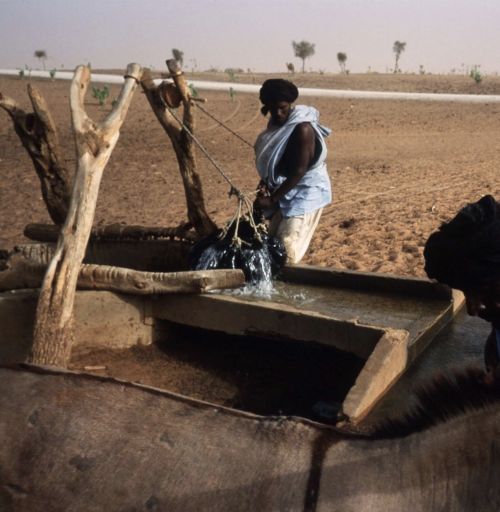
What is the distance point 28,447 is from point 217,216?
21.2 ft

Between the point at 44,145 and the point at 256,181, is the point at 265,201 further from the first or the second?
the point at 256,181

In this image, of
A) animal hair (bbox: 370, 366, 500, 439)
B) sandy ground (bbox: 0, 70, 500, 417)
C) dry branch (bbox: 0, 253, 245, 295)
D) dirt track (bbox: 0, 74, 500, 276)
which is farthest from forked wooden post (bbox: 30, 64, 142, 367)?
dirt track (bbox: 0, 74, 500, 276)

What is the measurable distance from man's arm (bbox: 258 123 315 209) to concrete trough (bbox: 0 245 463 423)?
789 millimetres

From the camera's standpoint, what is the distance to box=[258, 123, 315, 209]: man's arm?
191 inches

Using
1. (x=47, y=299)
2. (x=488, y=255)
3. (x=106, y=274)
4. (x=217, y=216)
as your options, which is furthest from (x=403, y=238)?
(x=488, y=255)

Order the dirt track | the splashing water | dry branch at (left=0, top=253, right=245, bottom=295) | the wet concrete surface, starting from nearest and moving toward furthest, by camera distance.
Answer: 1. the wet concrete surface
2. dry branch at (left=0, top=253, right=245, bottom=295)
3. the splashing water
4. the dirt track

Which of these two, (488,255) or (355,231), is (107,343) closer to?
(488,255)

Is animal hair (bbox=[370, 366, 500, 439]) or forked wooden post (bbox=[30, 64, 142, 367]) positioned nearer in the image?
animal hair (bbox=[370, 366, 500, 439])

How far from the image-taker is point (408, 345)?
3271 mm

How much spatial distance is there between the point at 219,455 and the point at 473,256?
98cm

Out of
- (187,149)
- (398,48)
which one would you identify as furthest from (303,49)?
(187,149)

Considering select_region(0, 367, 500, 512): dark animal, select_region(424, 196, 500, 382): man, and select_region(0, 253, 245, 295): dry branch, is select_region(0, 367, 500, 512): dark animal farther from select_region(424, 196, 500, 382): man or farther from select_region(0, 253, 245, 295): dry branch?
select_region(0, 253, 245, 295): dry branch

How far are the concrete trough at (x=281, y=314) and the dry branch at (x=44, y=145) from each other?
1596 millimetres

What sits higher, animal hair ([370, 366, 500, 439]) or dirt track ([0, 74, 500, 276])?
animal hair ([370, 366, 500, 439])
